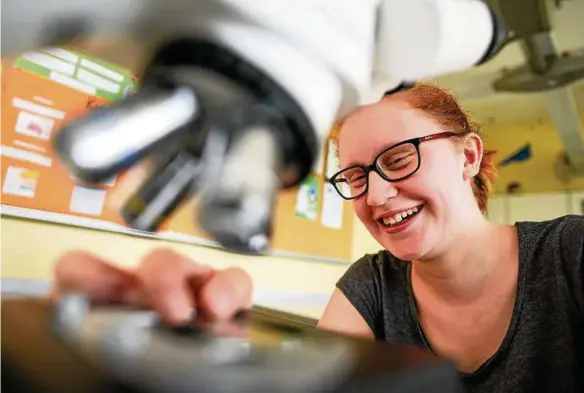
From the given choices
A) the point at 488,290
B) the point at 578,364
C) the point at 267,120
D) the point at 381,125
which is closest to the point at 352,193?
the point at 381,125

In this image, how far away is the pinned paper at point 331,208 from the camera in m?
0.70

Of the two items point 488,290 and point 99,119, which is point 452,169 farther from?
point 99,119

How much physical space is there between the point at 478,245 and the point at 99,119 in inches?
24.3

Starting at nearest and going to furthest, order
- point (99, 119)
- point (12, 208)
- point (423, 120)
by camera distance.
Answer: point (99, 119) → point (12, 208) → point (423, 120)

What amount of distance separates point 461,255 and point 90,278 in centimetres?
51

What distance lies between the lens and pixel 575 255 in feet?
1.95

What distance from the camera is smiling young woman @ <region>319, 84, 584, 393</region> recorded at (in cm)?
60

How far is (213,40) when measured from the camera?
19 cm

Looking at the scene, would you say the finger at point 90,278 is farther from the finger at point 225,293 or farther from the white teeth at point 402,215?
the white teeth at point 402,215

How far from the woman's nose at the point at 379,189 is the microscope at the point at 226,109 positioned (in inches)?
15.1

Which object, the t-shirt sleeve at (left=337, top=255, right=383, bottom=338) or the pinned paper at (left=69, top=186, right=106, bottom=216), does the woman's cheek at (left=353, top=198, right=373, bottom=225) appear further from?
the pinned paper at (left=69, top=186, right=106, bottom=216)

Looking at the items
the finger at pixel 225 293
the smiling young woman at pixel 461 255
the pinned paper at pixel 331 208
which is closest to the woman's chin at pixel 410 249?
the smiling young woman at pixel 461 255

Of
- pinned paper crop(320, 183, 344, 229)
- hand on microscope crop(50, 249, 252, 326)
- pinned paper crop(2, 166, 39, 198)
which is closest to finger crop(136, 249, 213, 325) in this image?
hand on microscope crop(50, 249, 252, 326)

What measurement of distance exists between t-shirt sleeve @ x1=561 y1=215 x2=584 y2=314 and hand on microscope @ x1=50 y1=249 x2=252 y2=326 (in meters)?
0.43
